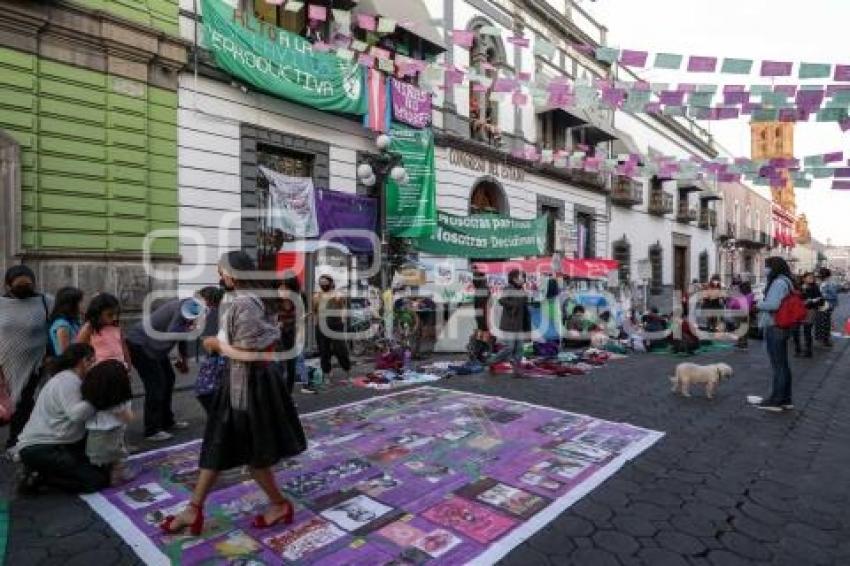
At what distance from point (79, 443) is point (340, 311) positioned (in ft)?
17.3

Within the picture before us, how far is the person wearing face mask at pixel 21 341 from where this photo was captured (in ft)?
16.0

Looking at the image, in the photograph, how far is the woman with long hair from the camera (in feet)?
22.1

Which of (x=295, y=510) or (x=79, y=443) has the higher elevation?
(x=79, y=443)

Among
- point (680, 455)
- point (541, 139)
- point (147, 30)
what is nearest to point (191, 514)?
point (680, 455)

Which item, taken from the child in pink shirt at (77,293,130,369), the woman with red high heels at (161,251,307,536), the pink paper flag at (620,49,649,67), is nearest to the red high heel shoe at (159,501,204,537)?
the woman with red high heels at (161,251,307,536)

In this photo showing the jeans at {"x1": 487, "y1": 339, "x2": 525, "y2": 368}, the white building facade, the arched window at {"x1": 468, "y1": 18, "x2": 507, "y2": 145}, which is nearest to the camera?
the jeans at {"x1": 487, "y1": 339, "x2": 525, "y2": 368}

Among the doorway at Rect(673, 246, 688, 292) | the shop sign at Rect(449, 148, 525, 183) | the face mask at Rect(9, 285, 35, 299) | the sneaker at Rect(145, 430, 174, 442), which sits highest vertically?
the shop sign at Rect(449, 148, 525, 183)

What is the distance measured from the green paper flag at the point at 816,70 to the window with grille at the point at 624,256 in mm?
18324

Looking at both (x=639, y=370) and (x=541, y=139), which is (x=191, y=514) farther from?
(x=541, y=139)

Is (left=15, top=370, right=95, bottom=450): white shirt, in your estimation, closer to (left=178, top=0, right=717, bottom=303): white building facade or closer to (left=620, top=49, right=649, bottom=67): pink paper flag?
(left=178, top=0, right=717, bottom=303): white building facade

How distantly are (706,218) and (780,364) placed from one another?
3238 cm

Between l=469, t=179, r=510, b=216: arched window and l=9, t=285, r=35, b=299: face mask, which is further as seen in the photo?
l=469, t=179, r=510, b=216: arched window

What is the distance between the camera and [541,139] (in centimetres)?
2122

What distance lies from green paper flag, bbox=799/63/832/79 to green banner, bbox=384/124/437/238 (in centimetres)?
840
